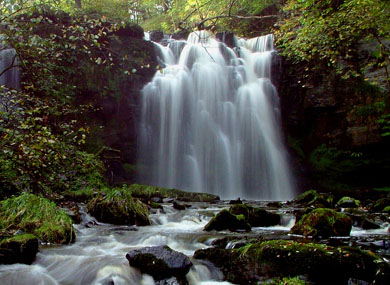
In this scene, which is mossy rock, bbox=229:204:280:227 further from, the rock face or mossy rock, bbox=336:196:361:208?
mossy rock, bbox=336:196:361:208

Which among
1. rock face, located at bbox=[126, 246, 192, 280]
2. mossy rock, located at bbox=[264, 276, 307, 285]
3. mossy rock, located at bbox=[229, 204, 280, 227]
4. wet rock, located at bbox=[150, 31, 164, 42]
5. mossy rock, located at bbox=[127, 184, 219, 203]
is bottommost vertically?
mossy rock, located at bbox=[264, 276, 307, 285]

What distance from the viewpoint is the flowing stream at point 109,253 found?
14.3 ft

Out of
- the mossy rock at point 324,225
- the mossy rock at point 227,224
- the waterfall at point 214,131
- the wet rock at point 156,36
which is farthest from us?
the wet rock at point 156,36

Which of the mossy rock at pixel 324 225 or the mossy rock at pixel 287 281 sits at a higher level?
the mossy rock at pixel 324 225

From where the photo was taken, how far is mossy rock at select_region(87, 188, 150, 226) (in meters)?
7.52

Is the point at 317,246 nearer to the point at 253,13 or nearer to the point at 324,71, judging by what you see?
the point at 324,71

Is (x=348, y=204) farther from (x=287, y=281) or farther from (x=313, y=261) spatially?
(x=287, y=281)

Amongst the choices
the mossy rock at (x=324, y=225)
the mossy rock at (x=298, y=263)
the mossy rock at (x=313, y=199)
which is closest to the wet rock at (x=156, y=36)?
the mossy rock at (x=313, y=199)

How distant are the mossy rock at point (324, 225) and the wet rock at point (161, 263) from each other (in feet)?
9.45

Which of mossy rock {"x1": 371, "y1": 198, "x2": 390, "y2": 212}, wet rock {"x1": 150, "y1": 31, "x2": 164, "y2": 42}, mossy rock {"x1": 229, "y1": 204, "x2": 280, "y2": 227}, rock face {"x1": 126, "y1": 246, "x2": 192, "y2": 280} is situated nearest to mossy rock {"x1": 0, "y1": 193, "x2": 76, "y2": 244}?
rock face {"x1": 126, "y1": 246, "x2": 192, "y2": 280}

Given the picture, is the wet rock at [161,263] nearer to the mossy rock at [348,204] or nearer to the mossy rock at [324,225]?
the mossy rock at [324,225]

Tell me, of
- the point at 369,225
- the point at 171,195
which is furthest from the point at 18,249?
the point at 171,195

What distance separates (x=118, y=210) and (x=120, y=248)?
195 cm

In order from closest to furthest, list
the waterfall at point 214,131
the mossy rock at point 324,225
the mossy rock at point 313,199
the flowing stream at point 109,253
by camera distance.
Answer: the flowing stream at point 109,253 < the mossy rock at point 324,225 < the mossy rock at point 313,199 < the waterfall at point 214,131
